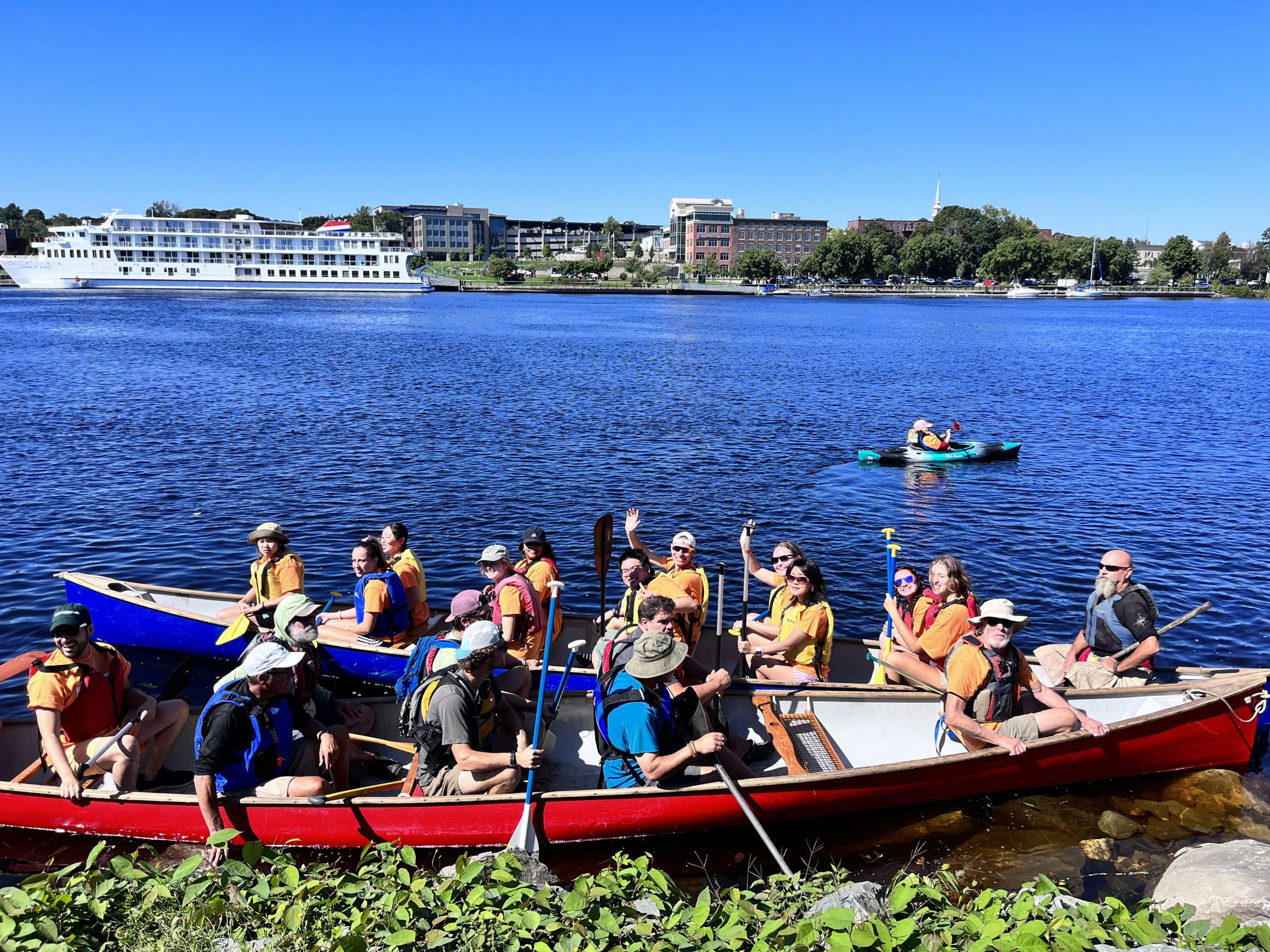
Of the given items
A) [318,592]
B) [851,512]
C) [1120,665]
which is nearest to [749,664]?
[1120,665]

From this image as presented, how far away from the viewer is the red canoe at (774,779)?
7.54 m

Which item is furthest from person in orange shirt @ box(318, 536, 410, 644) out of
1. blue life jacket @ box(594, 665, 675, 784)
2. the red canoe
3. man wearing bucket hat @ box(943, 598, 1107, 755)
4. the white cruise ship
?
the white cruise ship

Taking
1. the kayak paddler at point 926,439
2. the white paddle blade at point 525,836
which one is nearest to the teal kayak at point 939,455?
the kayak paddler at point 926,439

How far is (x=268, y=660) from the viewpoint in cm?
667

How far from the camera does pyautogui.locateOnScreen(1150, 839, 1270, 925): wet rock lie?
20.4ft

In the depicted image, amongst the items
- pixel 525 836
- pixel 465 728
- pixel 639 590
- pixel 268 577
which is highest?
pixel 639 590

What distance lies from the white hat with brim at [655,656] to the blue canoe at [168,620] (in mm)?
4453

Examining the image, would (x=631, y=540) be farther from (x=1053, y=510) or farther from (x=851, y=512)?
(x=1053, y=510)

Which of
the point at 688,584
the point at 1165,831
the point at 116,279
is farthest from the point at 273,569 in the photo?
the point at 116,279

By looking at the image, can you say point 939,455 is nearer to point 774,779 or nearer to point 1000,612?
point 1000,612

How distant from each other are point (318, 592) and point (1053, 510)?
17436 millimetres

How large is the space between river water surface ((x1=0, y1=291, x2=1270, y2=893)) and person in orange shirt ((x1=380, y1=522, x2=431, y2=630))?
4164 mm

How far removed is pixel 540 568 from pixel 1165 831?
723 centimetres

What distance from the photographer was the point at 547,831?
7883 mm
